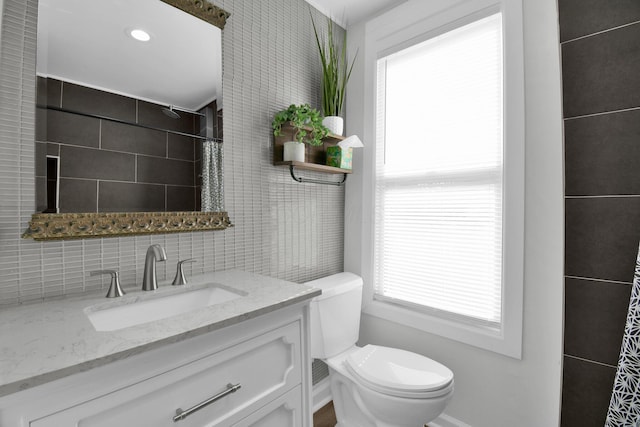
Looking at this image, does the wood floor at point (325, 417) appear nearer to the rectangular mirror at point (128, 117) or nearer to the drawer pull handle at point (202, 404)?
the drawer pull handle at point (202, 404)

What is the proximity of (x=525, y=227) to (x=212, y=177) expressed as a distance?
1411 millimetres

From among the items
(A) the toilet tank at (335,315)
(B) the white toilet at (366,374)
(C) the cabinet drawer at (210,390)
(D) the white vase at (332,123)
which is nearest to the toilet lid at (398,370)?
(B) the white toilet at (366,374)

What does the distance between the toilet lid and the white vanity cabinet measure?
33 centimetres

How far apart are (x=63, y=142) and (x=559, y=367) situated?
2045 millimetres

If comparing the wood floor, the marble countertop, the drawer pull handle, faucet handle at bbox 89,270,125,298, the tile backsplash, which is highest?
the tile backsplash

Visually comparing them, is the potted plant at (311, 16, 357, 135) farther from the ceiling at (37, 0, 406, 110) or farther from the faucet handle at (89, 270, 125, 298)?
the faucet handle at (89, 270, 125, 298)

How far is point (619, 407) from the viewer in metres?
0.92

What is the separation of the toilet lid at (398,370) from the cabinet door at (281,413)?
35cm

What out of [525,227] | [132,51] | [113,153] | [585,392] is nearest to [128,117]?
[113,153]

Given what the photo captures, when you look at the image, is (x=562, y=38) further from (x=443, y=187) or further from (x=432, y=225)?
(x=432, y=225)

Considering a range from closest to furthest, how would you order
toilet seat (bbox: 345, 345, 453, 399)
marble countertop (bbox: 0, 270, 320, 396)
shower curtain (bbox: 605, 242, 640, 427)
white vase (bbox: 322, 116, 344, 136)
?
marble countertop (bbox: 0, 270, 320, 396) < shower curtain (bbox: 605, 242, 640, 427) < toilet seat (bbox: 345, 345, 453, 399) < white vase (bbox: 322, 116, 344, 136)

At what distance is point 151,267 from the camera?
105cm

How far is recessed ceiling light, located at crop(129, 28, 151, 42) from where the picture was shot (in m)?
1.10

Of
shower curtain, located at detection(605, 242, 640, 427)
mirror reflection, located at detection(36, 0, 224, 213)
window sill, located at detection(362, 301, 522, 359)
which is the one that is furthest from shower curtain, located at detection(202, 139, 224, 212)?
shower curtain, located at detection(605, 242, 640, 427)
